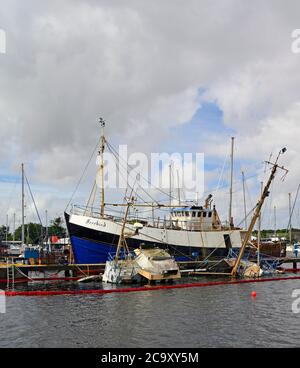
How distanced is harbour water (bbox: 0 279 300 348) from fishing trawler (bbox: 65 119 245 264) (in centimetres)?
1431

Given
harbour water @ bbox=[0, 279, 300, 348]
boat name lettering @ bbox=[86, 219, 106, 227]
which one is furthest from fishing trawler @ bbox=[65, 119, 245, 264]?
harbour water @ bbox=[0, 279, 300, 348]

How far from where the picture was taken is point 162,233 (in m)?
55.6

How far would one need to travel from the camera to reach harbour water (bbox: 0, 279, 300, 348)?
2312cm

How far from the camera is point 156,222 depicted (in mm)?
57156

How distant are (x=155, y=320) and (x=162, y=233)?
91.7ft

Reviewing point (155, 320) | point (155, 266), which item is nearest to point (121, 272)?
point (155, 266)

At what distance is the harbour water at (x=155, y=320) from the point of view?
23125 mm

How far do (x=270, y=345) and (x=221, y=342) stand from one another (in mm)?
2379

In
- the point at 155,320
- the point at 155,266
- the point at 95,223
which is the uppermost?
the point at 95,223

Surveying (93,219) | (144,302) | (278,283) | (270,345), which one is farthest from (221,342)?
(93,219)

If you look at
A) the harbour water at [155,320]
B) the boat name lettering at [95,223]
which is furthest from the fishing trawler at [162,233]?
the harbour water at [155,320]

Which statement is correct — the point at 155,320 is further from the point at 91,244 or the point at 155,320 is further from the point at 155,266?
the point at 91,244
